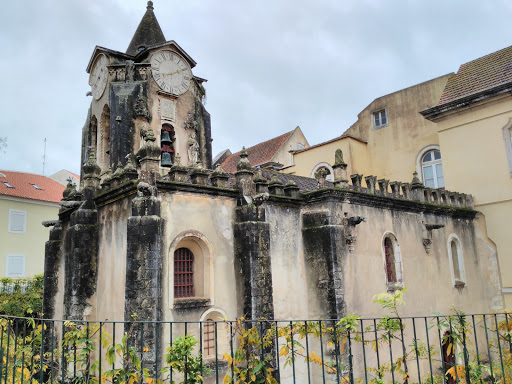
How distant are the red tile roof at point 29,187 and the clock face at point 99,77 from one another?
44.8 feet

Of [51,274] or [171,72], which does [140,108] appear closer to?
[171,72]

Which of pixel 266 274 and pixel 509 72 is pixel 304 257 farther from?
pixel 509 72

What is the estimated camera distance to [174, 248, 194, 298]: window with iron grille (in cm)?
1148

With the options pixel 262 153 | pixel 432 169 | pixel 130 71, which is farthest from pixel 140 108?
pixel 262 153

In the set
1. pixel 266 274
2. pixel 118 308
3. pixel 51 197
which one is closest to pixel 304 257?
pixel 266 274

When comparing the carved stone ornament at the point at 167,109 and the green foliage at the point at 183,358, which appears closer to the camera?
the green foliage at the point at 183,358

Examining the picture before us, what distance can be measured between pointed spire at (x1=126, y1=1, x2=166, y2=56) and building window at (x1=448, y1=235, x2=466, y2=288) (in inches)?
570

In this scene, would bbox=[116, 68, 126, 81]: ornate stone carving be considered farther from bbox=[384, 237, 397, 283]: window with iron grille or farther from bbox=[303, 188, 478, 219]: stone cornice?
bbox=[384, 237, 397, 283]: window with iron grille

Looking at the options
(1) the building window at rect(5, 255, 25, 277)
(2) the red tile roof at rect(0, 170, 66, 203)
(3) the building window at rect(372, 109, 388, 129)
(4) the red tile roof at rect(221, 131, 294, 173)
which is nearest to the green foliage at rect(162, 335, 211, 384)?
(3) the building window at rect(372, 109, 388, 129)

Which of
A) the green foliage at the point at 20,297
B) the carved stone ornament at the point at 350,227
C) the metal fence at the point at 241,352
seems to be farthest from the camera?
the green foliage at the point at 20,297

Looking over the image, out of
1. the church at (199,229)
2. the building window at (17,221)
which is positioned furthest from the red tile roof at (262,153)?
the building window at (17,221)

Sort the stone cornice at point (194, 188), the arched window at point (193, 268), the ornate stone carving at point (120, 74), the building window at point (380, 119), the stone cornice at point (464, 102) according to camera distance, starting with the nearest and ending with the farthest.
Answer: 1. the stone cornice at point (194, 188)
2. the arched window at point (193, 268)
3. the ornate stone carving at point (120, 74)
4. the stone cornice at point (464, 102)
5. the building window at point (380, 119)

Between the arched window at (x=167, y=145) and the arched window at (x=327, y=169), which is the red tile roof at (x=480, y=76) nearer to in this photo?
the arched window at (x=327, y=169)

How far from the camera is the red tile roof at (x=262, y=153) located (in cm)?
2988
